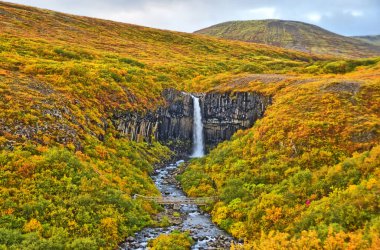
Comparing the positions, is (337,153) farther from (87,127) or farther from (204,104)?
(204,104)

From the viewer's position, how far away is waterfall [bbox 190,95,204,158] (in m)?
60.0

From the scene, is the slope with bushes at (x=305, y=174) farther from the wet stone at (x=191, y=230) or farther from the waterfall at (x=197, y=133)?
the waterfall at (x=197, y=133)

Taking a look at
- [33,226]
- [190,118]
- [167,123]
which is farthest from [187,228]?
[190,118]

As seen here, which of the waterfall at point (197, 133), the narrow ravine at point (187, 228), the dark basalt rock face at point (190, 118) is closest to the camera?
the narrow ravine at point (187, 228)

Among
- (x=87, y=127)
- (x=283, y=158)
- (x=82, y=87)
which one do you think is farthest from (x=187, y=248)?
(x=82, y=87)

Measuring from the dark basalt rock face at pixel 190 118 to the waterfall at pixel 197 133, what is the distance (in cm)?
70

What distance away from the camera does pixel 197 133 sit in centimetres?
6166

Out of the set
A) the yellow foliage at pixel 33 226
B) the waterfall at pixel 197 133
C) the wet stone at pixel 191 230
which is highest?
the waterfall at pixel 197 133

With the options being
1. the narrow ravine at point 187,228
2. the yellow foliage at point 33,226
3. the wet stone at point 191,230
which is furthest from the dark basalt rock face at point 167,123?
the yellow foliage at point 33,226

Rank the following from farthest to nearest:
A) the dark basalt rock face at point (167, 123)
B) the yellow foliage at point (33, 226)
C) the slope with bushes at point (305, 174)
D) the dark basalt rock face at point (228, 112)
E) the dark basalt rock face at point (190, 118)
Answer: the dark basalt rock face at point (228, 112) < the dark basalt rock face at point (190, 118) < the dark basalt rock face at point (167, 123) < the yellow foliage at point (33, 226) < the slope with bushes at point (305, 174)

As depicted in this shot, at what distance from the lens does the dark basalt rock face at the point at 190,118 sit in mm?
53419

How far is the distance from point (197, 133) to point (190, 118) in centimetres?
307

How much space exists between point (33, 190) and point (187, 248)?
1241 centimetres

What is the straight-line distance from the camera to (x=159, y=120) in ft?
189
